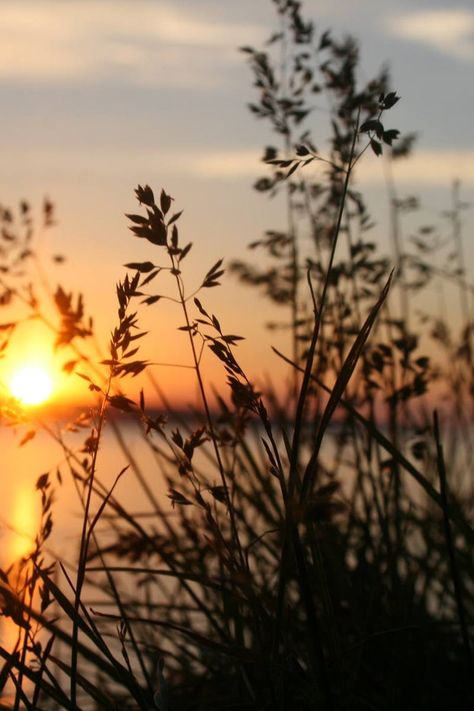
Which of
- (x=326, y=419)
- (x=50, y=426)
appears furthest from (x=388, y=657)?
(x=326, y=419)

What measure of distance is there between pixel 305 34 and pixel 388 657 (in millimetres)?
1847

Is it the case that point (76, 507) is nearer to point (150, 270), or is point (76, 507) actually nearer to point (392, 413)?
point (392, 413)

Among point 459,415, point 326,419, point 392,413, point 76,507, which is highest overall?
point 76,507

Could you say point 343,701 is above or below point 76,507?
below

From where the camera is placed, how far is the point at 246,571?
4.00ft

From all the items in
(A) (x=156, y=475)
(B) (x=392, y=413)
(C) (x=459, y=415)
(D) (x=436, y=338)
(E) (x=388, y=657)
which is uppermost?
(A) (x=156, y=475)

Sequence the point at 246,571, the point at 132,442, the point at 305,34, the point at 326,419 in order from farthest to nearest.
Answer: the point at 305,34, the point at 132,442, the point at 246,571, the point at 326,419

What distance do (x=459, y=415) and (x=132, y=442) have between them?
2.24 m

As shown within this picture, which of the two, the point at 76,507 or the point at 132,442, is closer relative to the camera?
the point at 132,442

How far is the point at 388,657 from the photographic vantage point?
1810 millimetres

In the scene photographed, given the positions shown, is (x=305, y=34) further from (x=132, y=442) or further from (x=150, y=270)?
(x=150, y=270)

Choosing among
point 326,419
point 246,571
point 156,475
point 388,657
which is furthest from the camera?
point 156,475

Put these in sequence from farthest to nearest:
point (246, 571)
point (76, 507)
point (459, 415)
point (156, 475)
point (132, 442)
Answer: point (156, 475)
point (76, 507)
point (459, 415)
point (132, 442)
point (246, 571)

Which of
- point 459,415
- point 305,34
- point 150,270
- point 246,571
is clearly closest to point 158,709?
point 246,571
